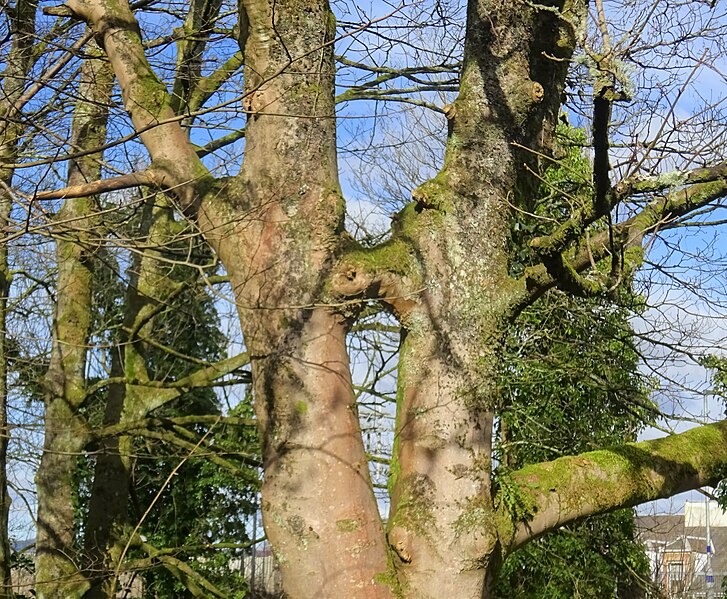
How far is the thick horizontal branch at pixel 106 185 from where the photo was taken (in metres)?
3.78

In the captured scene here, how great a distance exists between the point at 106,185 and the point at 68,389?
4.00 metres

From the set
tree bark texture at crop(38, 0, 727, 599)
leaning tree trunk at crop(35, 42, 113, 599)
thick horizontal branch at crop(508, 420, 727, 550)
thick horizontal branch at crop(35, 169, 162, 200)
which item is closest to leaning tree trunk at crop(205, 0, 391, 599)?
tree bark texture at crop(38, 0, 727, 599)

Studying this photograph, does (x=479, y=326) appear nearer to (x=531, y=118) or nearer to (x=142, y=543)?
(x=531, y=118)

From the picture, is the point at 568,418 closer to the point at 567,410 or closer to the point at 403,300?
the point at 567,410

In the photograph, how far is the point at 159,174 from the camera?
3.95m

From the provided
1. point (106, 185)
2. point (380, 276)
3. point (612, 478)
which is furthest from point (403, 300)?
point (106, 185)

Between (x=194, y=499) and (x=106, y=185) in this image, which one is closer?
(x=106, y=185)

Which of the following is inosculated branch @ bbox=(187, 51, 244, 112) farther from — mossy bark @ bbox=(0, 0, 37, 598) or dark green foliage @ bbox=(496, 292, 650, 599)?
dark green foliage @ bbox=(496, 292, 650, 599)

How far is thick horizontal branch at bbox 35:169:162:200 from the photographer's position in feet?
12.4

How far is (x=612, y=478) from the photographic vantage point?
390 centimetres

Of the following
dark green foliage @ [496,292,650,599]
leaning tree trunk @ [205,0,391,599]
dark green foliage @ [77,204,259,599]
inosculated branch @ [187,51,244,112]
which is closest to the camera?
leaning tree trunk @ [205,0,391,599]

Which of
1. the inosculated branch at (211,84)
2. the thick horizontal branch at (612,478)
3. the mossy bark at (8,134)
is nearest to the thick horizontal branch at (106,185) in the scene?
the mossy bark at (8,134)

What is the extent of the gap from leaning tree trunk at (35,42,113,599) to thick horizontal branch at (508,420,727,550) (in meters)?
3.94

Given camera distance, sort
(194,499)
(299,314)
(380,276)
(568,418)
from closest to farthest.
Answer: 1. (299,314)
2. (380,276)
3. (568,418)
4. (194,499)
